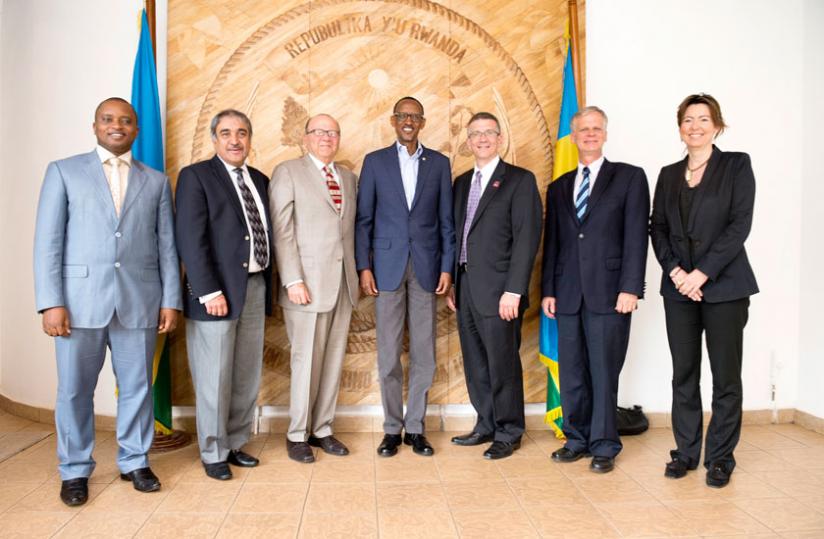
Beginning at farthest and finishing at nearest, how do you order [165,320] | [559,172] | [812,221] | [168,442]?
[812,221] → [559,172] → [168,442] → [165,320]

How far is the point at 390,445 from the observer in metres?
3.44

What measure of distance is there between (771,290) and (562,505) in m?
2.50

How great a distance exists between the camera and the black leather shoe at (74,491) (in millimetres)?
2701

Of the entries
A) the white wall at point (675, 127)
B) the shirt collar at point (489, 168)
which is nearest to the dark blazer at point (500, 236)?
the shirt collar at point (489, 168)

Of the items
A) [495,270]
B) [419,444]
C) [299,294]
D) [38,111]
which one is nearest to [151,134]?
[38,111]

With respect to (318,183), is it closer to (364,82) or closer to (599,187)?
(364,82)

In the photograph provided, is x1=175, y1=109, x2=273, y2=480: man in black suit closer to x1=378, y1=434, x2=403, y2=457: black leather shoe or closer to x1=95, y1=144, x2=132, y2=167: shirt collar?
x1=95, y1=144, x2=132, y2=167: shirt collar

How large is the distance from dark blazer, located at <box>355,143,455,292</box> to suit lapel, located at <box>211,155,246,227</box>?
0.69 metres

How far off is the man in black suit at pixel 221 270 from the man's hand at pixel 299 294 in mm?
165

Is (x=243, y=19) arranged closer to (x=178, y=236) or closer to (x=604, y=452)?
(x=178, y=236)

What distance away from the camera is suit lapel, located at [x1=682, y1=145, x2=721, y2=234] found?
2957 millimetres

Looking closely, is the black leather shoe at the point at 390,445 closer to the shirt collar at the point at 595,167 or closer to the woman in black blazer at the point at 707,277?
the woman in black blazer at the point at 707,277

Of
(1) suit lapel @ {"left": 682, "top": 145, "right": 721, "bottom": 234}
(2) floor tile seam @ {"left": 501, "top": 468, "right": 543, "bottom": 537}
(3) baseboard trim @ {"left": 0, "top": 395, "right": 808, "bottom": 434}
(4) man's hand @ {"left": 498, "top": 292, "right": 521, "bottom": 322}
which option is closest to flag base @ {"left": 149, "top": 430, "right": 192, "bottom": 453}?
(3) baseboard trim @ {"left": 0, "top": 395, "right": 808, "bottom": 434}

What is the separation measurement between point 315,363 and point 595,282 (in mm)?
1621
